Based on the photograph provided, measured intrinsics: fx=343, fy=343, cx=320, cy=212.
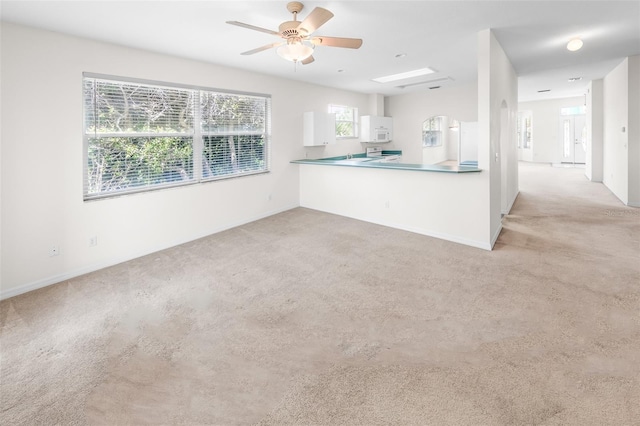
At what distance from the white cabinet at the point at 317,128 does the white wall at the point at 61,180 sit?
2.05 meters

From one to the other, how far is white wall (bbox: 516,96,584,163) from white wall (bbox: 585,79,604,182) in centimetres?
412

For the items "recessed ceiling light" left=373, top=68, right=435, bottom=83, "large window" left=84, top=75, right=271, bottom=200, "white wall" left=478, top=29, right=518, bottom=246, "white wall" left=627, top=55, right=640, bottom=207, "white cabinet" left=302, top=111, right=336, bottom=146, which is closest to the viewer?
"large window" left=84, top=75, right=271, bottom=200

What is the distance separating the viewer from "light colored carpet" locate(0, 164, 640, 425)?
174 cm

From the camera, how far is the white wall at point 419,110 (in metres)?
7.65

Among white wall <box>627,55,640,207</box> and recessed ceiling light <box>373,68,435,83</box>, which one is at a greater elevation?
recessed ceiling light <box>373,68,435,83</box>

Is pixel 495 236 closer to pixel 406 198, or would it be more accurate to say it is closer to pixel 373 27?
pixel 406 198

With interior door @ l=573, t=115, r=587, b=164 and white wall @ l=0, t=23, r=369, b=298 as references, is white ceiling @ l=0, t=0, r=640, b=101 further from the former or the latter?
interior door @ l=573, t=115, r=587, b=164

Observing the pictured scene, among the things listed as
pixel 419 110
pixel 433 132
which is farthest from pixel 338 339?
pixel 433 132

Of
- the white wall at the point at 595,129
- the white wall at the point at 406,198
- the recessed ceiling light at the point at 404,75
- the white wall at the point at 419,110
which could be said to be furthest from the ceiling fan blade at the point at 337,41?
the white wall at the point at 595,129

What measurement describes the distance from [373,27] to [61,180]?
361 cm

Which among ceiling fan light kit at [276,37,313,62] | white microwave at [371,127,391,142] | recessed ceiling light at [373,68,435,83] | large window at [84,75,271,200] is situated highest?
recessed ceiling light at [373,68,435,83]

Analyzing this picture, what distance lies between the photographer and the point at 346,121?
317 inches

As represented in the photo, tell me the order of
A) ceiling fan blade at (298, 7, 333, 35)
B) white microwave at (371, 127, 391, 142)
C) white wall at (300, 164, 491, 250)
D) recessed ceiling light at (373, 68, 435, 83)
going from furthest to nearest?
1. white microwave at (371, 127, 391, 142)
2. recessed ceiling light at (373, 68, 435, 83)
3. white wall at (300, 164, 491, 250)
4. ceiling fan blade at (298, 7, 333, 35)

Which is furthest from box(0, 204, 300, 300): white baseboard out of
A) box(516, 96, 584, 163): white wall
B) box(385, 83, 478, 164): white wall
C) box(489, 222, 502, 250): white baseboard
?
box(516, 96, 584, 163): white wall
